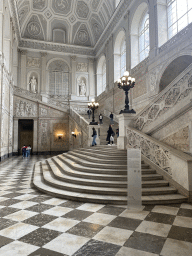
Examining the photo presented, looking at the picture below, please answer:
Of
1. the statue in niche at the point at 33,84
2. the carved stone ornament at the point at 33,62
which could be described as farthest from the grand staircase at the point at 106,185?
the carved stone ornament at the point at 33,62

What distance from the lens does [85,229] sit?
3117 millimetres

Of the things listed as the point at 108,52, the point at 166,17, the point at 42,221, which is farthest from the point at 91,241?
the point at 108,52

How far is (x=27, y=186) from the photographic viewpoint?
6.21 metres

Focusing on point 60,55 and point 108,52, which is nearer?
point 108,52

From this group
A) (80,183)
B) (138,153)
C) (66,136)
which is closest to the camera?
(138,153)

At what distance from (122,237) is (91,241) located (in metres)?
0.46

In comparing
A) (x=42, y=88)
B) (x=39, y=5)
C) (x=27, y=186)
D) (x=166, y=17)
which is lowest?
(x=27, y=186)

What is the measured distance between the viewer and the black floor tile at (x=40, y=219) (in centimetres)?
336

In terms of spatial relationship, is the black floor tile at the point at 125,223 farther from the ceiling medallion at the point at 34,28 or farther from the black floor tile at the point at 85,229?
the ceiling medallion at the point at 34,28

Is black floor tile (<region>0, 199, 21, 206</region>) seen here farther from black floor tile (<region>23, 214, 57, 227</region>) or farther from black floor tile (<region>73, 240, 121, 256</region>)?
black floor tile (<region>73, 240, 121, 256</region>)

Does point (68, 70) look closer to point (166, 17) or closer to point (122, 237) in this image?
point (166, 17)

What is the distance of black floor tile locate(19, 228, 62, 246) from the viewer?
8.93ft

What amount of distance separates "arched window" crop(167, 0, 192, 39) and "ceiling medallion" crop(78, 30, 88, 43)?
14.3 m

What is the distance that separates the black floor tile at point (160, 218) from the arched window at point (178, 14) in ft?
36.0
